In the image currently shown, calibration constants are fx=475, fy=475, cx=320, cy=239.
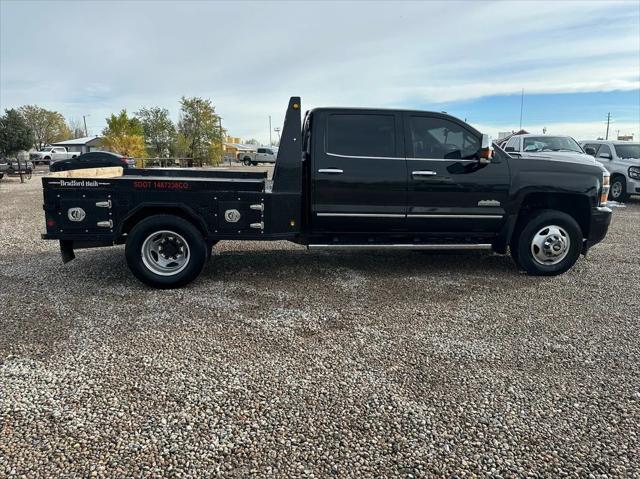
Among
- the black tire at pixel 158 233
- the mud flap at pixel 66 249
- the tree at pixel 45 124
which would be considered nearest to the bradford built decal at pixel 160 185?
the black tire at pixel 158 233

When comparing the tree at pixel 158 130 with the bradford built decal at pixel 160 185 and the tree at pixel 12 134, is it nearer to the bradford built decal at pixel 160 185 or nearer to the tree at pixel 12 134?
the tree at pixel 12 134

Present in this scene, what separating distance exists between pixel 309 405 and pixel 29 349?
236 cm

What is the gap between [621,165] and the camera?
14.1 metres

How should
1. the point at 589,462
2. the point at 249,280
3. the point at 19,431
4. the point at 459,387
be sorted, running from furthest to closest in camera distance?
the point at 249,280 → the point at 459,387 → the point at 19,431 → the point at 589,462

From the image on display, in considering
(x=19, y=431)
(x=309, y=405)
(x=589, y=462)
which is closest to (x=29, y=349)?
(x=19, y=431)

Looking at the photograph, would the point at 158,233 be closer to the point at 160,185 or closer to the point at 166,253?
the point at 166,253

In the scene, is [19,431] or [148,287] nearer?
[19,431]

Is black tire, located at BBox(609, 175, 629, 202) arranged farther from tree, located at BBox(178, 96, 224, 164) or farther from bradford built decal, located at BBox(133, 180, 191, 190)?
tree, located at BBox(178, 96, 224, 164)

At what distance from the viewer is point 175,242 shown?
17.4 feet

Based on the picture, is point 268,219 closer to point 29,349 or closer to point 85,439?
point 29,349

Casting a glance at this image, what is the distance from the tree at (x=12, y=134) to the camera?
3234 centimetres

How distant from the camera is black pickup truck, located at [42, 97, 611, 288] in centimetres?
512

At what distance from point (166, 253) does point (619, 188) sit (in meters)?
14.0

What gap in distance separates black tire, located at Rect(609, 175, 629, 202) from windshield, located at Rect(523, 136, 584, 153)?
2.67 metres
